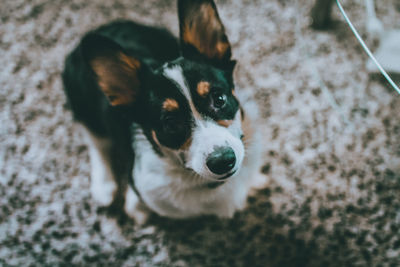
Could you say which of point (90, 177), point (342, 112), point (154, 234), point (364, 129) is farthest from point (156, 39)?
point (364, 129)

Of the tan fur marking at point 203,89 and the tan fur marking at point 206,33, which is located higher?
the tan fur marking at point 206,33

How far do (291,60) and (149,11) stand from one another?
49.7 inches

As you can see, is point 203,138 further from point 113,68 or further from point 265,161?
point 265,161

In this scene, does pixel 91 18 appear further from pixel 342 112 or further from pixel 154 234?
pixel 342 112

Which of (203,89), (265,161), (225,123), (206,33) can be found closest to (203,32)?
(206,33)

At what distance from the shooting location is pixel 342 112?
77.2 inches

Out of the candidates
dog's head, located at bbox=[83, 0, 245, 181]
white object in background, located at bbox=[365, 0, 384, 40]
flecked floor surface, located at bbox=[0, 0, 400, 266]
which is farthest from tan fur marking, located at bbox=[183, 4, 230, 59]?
white object in background, located at bbox=[365, 0, 384, 40]

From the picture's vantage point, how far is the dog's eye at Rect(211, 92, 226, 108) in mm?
1159

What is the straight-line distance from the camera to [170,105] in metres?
1.14

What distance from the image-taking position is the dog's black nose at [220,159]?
3.48 ft

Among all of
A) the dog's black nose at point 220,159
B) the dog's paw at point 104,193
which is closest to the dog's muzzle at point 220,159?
the dog's black nose at point 220,159

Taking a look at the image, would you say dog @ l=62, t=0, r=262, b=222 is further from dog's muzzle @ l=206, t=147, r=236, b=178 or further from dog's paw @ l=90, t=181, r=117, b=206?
dog's paw @ l=90, t=181, r=117, b=206

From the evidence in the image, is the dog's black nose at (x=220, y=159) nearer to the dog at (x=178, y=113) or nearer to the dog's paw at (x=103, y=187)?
the dog at (x=178, y=113)

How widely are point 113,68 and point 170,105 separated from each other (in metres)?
0.27
